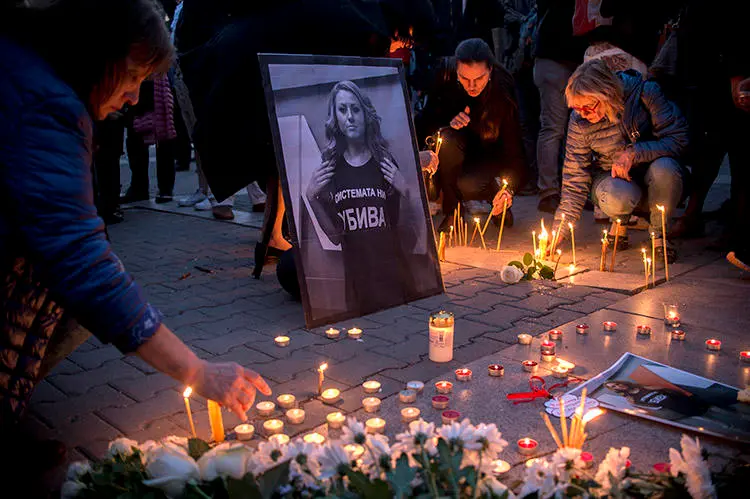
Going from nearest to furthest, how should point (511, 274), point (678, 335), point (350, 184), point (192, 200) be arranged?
point (678, 335)
point (350, 184)
point (511, 274)
point (192, 200)

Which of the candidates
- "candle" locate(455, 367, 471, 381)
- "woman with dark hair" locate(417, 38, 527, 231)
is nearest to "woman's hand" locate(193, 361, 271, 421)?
"candle" locate(455, 367, 471, 381)

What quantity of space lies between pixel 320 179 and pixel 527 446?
1865 millimetres

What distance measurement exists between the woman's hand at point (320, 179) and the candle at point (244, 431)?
1.48 m

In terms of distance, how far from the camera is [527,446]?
2033 mm

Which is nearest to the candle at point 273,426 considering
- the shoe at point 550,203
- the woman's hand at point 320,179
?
the woman's hand at point 320,179

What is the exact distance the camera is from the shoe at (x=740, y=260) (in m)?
3.96

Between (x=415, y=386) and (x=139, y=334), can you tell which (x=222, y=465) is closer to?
(x=139, y=334)

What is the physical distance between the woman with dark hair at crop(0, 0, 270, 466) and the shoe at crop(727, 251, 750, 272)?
11.0ft

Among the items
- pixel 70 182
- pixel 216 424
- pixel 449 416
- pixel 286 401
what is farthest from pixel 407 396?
pixel 70 182

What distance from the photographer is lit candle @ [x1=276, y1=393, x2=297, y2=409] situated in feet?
7.83

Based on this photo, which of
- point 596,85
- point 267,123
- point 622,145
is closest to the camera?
point 267,123

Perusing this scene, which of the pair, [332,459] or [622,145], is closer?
[332,459]

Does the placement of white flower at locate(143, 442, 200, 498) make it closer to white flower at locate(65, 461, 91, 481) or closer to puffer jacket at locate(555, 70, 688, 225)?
white flower at locate(65, 461, 91, 481)

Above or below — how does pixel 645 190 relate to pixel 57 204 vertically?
below
